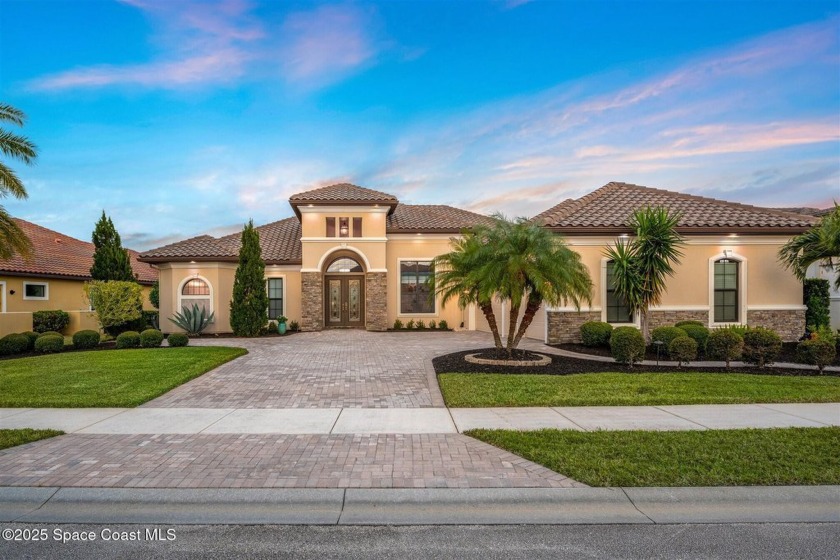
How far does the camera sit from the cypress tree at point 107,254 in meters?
18.7

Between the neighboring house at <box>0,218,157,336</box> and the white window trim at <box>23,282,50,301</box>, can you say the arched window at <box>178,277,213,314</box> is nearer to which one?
the neighboring house at <box>0,218,157,336</box>

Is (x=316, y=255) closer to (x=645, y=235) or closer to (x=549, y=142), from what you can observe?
(x=549, y=142)

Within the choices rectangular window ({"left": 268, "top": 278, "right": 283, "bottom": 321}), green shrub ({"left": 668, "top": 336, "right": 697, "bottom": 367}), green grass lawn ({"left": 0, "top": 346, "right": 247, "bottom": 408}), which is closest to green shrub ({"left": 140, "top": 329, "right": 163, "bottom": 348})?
green grass lawn ({"left": 0, "top": 346, "right": 247, "bottom": 408})

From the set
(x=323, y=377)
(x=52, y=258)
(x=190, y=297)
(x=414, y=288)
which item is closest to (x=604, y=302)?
(x=414, y=288)

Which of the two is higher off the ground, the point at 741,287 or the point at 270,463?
the point at 741,287

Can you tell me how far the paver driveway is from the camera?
7.76m

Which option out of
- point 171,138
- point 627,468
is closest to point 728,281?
point 627,468

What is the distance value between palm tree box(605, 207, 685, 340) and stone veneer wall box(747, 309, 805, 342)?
180 inches

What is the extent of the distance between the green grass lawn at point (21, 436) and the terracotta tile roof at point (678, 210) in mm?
14142

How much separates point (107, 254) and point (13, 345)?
583 centimetres

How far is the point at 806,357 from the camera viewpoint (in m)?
10.3

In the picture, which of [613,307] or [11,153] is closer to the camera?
[11,153]

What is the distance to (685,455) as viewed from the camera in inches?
192

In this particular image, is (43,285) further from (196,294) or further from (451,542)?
(451,542)
